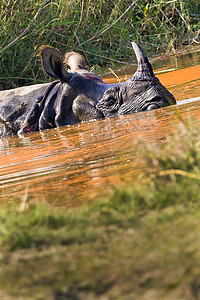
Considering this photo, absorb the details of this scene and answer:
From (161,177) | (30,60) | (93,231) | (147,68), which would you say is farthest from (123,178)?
(30,60)

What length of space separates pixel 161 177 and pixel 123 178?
409 mm

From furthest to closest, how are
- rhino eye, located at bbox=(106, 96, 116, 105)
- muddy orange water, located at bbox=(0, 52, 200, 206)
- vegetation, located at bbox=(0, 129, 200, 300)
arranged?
rhino eye, located at bbox=(106, 96, 116, 105) → muddy orange water, located at bbox=(0, 52, 200, 206) → vegetation, located at bbox=(0, 129, 200, 300)

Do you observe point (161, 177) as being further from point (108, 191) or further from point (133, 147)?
point (133, 147)

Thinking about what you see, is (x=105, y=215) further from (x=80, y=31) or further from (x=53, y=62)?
(x=80, y=31)

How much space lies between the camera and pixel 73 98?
563cm

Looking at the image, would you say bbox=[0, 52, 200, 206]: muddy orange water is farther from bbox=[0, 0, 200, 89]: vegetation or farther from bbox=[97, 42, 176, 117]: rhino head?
bbox=[0, 0, 200, 89]: vegetation

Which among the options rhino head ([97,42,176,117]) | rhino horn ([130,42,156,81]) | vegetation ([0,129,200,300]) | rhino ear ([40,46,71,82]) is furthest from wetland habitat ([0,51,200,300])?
rhino ear ([40,46,71,82])

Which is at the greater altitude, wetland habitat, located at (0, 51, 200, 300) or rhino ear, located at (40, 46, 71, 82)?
rhino ear, located at (40, 46, 71, 82)

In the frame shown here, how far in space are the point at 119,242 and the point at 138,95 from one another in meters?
3.98

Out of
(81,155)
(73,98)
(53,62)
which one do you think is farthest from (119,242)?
(53,62)

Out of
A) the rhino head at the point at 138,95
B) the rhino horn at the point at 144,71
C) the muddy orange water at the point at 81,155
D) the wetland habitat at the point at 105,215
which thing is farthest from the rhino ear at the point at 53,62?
→ the wetland habitat at the point at 105,215

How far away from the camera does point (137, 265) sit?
1336 millimetres

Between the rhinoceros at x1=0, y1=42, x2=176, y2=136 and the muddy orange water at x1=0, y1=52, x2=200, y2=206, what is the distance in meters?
0.23

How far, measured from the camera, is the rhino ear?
5.68 meters
